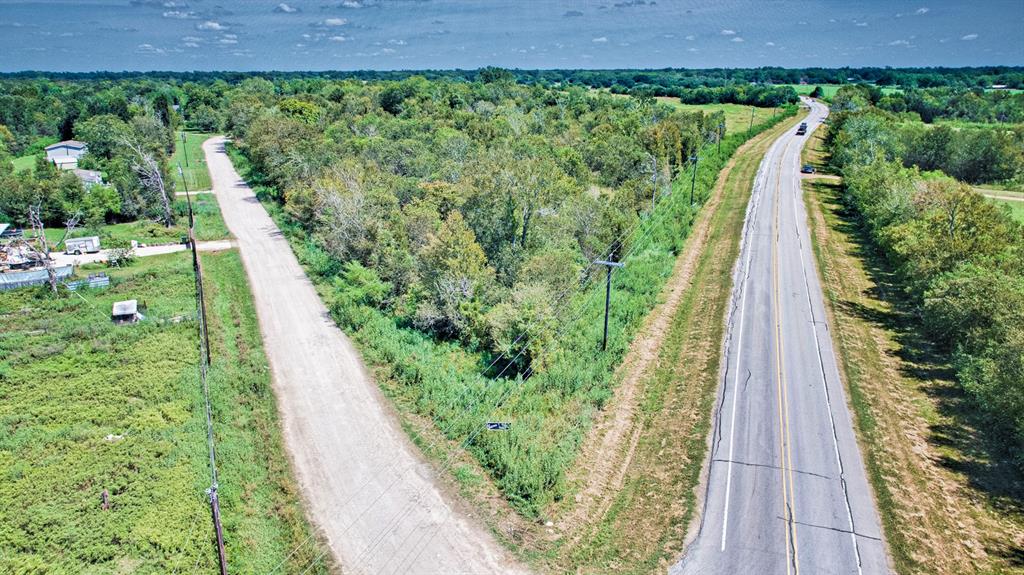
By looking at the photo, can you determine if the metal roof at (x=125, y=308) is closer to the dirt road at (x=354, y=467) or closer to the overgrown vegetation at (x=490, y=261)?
the dirt road at (x=354, y=467)

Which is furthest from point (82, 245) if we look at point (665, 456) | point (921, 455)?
point (921, 455)

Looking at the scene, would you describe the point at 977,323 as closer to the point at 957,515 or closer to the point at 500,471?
the point at 957,515

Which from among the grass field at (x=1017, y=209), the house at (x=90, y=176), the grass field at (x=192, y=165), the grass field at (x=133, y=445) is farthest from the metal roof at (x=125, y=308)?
the grass field at (x=1017, y=209)

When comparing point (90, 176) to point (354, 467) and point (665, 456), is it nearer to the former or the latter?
point (354, 467)

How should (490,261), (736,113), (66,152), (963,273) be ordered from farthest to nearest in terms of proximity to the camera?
(736,113)
(66,152)
(490,261)
(963,273)

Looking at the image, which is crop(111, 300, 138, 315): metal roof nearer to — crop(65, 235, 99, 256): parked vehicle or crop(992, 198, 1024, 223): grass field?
crop(65, 235, 99, 256): parked vehicle

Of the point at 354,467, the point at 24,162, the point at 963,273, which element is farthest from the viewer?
the point at 24,162

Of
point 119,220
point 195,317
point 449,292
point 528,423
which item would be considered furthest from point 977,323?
point 119,220
